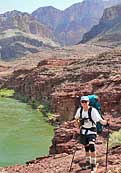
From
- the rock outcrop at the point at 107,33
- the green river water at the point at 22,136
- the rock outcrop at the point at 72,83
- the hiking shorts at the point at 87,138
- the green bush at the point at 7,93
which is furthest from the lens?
the rock outcrop at the point at 107,33

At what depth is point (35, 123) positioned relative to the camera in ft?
127

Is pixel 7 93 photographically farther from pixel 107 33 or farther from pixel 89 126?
pixel 107 33

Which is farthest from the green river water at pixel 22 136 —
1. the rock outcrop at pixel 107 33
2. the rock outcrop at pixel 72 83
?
the rock outcrop at pixel 107 33

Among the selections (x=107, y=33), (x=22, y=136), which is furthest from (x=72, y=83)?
(x=107, y=33)

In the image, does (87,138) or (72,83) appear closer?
(87,138)

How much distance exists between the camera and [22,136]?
32312 mm

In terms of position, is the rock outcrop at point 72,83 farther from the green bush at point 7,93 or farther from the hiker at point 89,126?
the hiker at point 89,126

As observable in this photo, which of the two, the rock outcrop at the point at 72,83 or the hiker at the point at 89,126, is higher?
the hiker at the point at 89,126

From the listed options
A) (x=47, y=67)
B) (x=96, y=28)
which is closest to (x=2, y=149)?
(x=47, y=67)

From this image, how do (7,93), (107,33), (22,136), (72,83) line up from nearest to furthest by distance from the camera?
(22,136), (72,83), (7,93), (107,33)

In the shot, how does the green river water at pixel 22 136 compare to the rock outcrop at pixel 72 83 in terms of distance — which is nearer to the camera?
the green river water at pixel 22 136

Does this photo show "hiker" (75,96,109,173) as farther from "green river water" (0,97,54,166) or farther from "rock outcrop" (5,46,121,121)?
"rock outcrop" (5,46,121,121)

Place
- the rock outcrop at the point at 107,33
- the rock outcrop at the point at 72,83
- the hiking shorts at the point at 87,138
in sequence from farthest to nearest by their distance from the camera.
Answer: the rock outcrop at the point at 107,33 < the rock outcrop at the point at 72,83 < the hiking shorts at the point at 87,138

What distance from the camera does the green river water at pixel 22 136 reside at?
26.0 m
